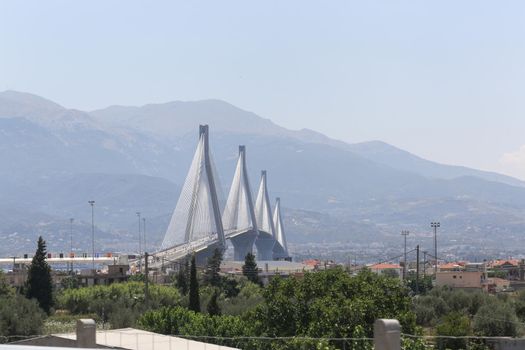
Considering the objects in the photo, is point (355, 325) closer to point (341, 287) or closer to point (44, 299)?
point (341, 287)

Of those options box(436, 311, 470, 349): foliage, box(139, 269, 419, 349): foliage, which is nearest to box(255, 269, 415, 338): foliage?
box(139, 269, 419, 349): foliage

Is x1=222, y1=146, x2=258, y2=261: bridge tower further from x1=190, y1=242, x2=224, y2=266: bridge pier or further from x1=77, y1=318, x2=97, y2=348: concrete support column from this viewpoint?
x1=77, y1=318, x2=97, y2=348: concrete support column

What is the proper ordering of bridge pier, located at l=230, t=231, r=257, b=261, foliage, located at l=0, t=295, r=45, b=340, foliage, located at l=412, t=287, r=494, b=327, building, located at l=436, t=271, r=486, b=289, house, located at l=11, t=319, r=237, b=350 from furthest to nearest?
bridge pier, located at l=230, t=231, r=257, b=261 < building, located at l=436, t=271, r=486, b=289 < foliage, located at l=412, t=287, r=494, b=327 < foliage, located at l=0, t=295, r=45, b=340 < house, located at l=11, t=319, r=237, b=350

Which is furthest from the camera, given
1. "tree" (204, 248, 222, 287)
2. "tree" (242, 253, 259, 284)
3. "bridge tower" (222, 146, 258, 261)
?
"bridge tower" (222, 146, 258, 261)

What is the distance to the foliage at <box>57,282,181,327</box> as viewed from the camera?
212 ft

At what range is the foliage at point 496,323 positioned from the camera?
168ft

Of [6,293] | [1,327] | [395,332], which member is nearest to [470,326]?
[1,327]

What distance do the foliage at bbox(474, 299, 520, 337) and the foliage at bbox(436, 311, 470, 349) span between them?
0.95 meters

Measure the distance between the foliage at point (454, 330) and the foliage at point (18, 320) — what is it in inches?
653

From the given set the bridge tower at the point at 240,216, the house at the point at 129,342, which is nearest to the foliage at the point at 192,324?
the house at the point at 129,342

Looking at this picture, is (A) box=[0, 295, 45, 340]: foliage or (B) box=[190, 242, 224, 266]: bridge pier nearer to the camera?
(A) box=[0, 295, 45, 340]: foliage

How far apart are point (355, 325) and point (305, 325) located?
323cm

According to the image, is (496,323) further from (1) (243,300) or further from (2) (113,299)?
(2) (113,299)

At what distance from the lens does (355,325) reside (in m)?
37.8
